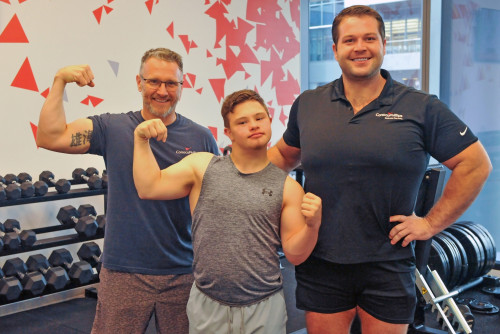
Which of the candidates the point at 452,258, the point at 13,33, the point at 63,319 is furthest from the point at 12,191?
the point at 452,258

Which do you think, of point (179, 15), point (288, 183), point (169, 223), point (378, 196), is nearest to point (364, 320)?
point (378, 196)

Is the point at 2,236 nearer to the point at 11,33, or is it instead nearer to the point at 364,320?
the point at 11,33

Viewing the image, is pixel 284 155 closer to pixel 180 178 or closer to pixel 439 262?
pixel 180 178

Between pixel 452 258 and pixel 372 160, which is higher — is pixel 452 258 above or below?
below

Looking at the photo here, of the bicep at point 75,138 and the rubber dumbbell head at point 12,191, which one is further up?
the bicep at point 75,138

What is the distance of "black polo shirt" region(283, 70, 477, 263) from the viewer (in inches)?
64.1

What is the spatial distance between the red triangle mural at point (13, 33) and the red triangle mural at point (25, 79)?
120 mm

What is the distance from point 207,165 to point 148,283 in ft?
1.30

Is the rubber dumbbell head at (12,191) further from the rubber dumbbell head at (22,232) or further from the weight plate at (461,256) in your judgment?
the weight plate at (461,256)

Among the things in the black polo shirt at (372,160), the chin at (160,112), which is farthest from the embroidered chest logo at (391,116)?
the chin at (160,112)

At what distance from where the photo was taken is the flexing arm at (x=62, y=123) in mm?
1598

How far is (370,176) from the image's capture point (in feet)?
5.35

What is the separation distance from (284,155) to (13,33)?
2040mm

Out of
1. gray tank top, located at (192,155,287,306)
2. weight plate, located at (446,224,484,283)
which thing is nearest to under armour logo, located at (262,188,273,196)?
gray tank top, located at (192,155,287,306)
